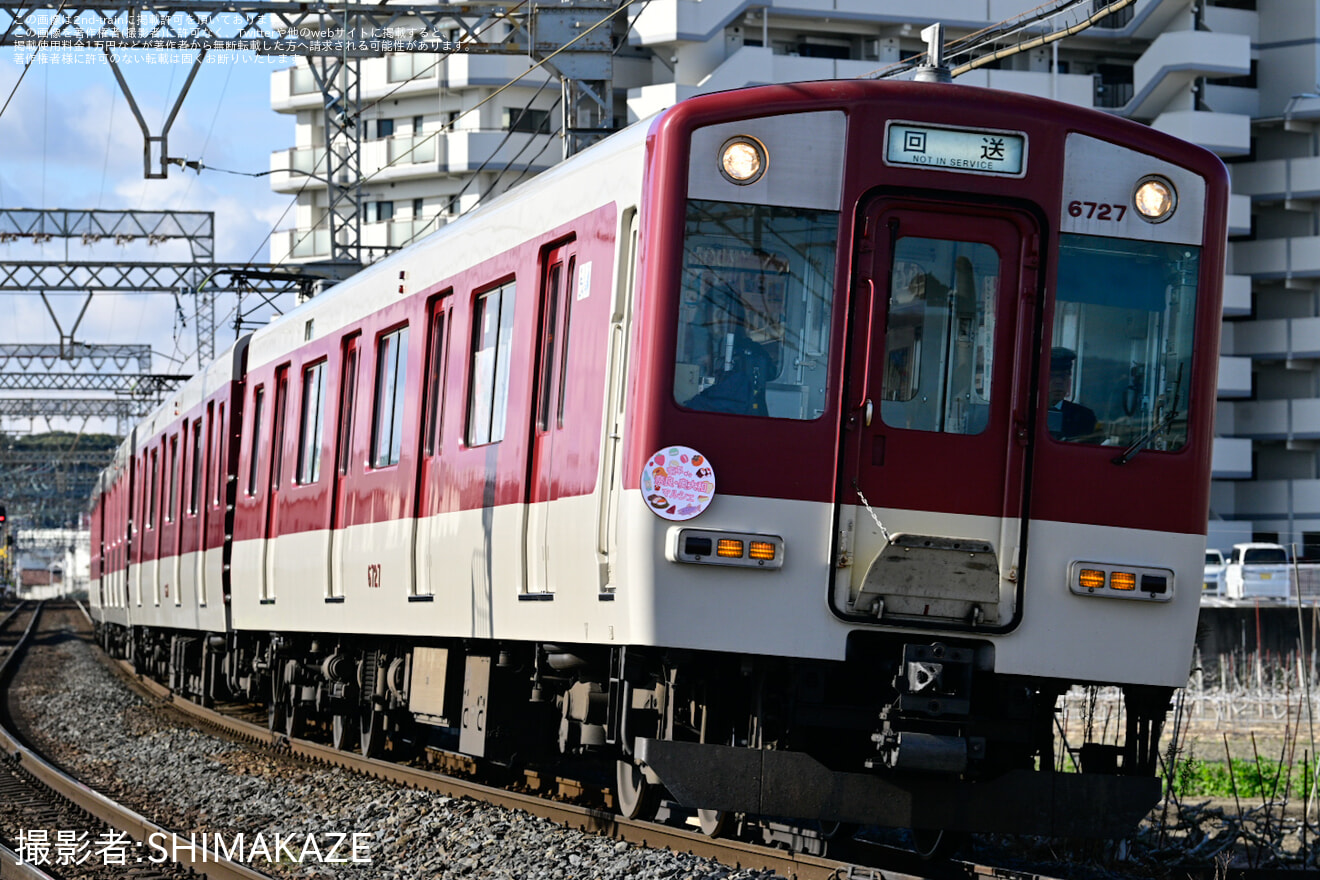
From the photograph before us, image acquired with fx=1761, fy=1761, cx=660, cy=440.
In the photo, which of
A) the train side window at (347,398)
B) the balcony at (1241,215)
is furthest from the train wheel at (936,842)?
the balcony at (1241,215)

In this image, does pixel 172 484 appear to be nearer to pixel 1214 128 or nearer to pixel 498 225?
pixel 498 225

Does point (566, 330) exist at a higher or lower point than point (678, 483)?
higher

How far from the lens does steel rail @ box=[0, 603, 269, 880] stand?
8.18 metres

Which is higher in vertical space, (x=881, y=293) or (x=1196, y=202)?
(x=1196, y=202)

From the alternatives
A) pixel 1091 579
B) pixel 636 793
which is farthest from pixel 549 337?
pixel 1091 579

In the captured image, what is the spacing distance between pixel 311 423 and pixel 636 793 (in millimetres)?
5530

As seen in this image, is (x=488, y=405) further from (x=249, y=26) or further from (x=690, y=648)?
(x=249, y=26)

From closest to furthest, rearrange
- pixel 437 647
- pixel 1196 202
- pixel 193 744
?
pixel 1196 202, pixel 437 647, pixel 193 744

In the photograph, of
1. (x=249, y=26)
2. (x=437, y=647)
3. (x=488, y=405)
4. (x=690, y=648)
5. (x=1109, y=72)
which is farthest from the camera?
(x=1109, y=72)

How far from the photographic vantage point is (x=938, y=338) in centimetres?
720

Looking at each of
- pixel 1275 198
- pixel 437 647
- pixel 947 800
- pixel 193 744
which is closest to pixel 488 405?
pixel 437 647

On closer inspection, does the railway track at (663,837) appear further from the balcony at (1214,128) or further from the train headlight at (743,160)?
the balcony at (1214,128)

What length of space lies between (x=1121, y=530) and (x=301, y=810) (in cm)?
562

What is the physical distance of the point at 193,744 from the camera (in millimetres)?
15320
